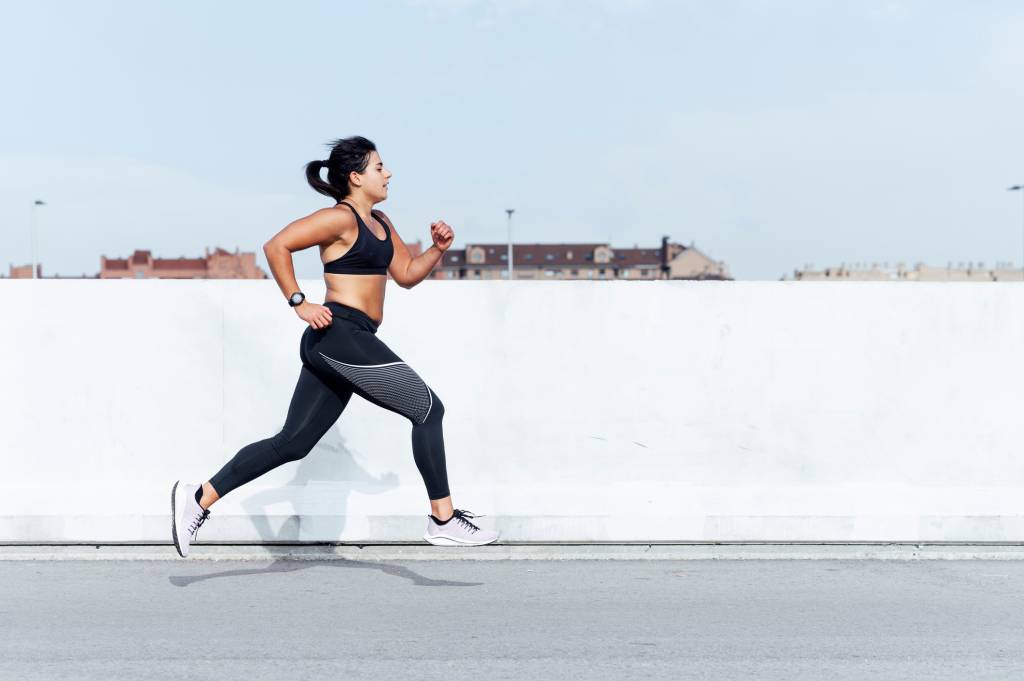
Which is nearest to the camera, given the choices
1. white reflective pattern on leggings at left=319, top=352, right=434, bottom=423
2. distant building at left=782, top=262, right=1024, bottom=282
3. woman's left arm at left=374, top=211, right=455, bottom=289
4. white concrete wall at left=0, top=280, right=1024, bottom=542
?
white reflective pattern on leggings at left=319, top=352, right=434, bottom=423

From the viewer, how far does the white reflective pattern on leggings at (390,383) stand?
5.27 metres

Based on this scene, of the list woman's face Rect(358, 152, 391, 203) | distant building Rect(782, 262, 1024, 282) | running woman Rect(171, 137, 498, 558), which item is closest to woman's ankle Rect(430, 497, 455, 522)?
running woman Rect(171, 137, 498, 558)

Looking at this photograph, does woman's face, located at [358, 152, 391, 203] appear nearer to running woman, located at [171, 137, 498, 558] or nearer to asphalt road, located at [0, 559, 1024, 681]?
running woman, located at [171, 137, 498, 558]

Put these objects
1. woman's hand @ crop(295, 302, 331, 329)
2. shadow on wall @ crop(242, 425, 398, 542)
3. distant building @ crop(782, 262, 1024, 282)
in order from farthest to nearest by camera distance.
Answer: distant building @ crop(782, 262, 1024, 282), shadow on wall @ crop(242, 425, 398, 542), woman's hand @ crop(295, 302, 331, 329)

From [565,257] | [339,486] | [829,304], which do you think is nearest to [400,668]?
[339,486]

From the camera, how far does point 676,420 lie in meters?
6.60

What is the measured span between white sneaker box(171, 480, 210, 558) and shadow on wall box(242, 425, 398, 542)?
0.95m

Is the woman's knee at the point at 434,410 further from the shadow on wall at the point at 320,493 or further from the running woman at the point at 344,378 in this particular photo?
the shadow on wall at the point at 320,493

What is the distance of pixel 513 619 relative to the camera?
4.72 meters

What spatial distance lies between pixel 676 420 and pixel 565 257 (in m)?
161

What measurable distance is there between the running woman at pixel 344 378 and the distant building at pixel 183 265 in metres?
136

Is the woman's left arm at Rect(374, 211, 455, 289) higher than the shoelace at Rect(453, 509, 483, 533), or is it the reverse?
the woman's left arm at Rect(374, 211, 455, 289)

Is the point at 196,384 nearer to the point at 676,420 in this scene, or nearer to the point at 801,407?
the point at 676,420

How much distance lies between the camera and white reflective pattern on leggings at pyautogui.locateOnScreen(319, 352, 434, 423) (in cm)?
527
